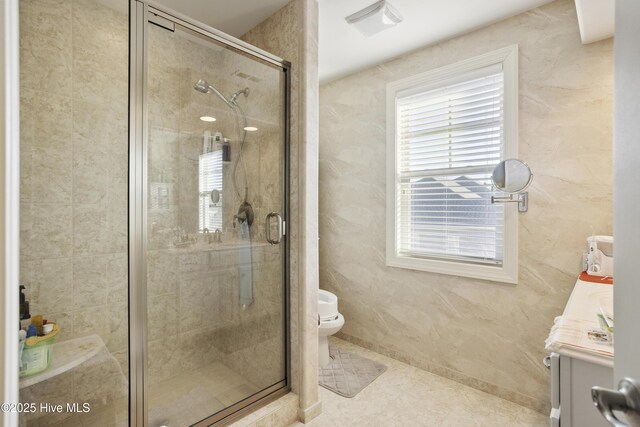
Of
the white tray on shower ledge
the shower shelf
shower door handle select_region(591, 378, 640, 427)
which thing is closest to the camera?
shower door handle select_region(591, 378, 640, 427)

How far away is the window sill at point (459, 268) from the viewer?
2.10m

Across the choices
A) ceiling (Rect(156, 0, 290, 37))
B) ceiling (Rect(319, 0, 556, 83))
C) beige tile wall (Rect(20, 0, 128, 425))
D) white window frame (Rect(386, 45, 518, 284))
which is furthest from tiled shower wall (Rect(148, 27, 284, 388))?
white window frame (Rect(386, 45, 518, 284))

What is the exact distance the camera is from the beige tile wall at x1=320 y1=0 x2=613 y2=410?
184 centimetres

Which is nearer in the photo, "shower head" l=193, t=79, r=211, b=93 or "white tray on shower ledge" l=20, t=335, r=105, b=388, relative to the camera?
"white tray on shower ledge" l=20, t=335, r=105, b=388

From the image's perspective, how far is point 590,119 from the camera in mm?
1823

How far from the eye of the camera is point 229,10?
78.6 inches

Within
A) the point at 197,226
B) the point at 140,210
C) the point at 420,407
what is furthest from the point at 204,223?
the point at 420,407

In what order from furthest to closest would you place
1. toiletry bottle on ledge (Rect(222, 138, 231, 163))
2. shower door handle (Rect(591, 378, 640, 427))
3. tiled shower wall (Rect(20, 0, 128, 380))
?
toiletry bottle on ledge (Rect(222, 138, 231, 163)), tiled shower wall (Rect(20, 0, 128, 380)), shower door handle (Rect(591, 378, 640, 427))

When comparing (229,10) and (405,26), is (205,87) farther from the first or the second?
(405,26)

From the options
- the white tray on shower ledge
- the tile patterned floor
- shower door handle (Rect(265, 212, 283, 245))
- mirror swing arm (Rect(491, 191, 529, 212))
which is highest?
mirror swing arm (Rect(491, 191, 529, 212))

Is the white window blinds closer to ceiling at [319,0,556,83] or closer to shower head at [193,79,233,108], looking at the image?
ceiling at [319,0,556,83]

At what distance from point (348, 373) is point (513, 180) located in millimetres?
1793

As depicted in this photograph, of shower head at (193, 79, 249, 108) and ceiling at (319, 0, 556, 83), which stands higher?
ceiling at (319, 0, 556, 83)

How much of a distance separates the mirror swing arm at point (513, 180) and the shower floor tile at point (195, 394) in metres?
1.93
